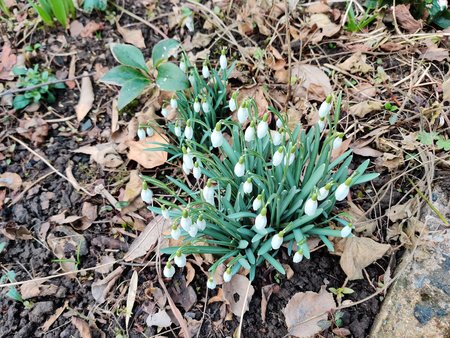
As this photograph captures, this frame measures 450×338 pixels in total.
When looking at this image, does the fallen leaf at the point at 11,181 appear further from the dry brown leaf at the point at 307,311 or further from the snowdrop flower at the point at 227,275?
the dry brown leaf at the point at 307,311

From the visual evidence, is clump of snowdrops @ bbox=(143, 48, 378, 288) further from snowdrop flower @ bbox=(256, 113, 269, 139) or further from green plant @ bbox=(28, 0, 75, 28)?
green plant @ bbox=(28, 0, 75, 28)

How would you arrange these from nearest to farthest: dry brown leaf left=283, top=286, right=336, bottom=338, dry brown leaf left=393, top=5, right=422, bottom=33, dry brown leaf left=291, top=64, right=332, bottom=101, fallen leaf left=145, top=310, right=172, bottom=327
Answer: dry brown leaf left=283, top=286, right=336, bottom=338 → fallen leaf left=145, top=310, right=172, bottom=327 → dry brown leaf left=291, top=64, right=332, bottom=101 → dry brown leaf left=393, top=5, right=422, bottom=33

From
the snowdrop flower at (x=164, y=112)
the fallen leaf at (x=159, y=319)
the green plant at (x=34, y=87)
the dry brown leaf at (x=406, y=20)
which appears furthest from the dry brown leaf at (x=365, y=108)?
the green plant at (x=34, y=87)

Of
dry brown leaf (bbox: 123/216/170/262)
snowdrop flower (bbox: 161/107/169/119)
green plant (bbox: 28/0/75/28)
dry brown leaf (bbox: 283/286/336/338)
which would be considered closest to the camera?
dry brown leaf (bbox: 283/286/336/338)

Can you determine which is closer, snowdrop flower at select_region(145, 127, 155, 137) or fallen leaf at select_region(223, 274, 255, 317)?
fallen leaf at select_region(223, 274, 255, 317)

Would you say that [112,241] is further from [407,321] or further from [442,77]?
[442,77]

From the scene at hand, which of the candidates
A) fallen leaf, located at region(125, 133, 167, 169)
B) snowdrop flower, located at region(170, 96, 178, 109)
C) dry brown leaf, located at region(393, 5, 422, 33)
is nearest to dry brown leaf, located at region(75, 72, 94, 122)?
fallen leaf, located at region(125, 133, 167, 169)

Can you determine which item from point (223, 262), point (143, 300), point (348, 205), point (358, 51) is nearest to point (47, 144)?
point (143, 300)
